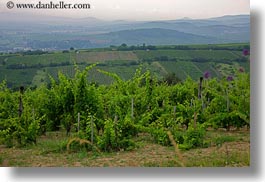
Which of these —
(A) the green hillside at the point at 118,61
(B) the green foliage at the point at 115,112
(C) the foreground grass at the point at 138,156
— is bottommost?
(C) the foreground grass at the point at 138,156

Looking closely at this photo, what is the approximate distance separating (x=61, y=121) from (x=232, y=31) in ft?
12.7

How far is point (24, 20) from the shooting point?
5.64 meters

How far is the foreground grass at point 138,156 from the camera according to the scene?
18.3 ft

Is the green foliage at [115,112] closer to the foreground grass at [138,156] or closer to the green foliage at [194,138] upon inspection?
the green foliage at [194,138]

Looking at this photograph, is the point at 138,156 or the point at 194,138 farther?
the point at 194,138

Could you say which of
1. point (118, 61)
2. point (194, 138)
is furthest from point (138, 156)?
point (118, 61)

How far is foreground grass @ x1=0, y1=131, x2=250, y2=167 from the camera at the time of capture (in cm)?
558

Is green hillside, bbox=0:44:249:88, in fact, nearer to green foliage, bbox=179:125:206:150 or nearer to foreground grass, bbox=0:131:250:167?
green foliage, bbox=179:125:206:150

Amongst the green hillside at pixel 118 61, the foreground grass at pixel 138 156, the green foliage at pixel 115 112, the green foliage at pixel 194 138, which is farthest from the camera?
the green foliage at pixel 115 112

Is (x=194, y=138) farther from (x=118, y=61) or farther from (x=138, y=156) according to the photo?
(x=118, y=61)

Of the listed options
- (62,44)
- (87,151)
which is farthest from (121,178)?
(62,44)

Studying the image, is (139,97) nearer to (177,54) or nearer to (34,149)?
(177,54)

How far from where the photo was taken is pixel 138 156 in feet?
20.2

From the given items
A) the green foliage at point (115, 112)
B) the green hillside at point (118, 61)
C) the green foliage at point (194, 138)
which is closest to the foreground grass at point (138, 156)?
the green foliage at point (194, 138)
